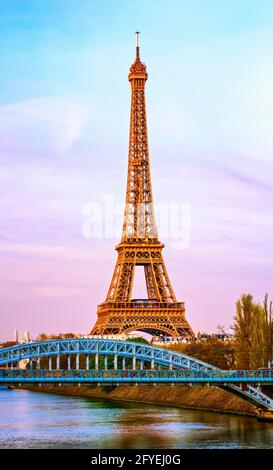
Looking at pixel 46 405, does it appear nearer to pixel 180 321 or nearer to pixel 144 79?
pixel 180 321

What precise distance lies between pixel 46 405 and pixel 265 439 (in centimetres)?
3090

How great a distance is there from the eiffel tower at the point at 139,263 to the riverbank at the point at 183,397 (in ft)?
19.0

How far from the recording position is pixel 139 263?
90.4 m

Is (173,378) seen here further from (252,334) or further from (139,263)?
(139,263)

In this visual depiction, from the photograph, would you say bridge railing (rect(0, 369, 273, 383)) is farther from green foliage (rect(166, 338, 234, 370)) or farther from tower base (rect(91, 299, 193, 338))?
tower base (rect(91, 299, 193, 338))

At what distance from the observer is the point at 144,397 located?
75438mm

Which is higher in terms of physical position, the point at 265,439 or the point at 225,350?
the point at 225,350

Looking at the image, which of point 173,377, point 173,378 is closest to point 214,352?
point 173,377

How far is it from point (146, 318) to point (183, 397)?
19.5 meters

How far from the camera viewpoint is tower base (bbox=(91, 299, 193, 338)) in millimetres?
86688

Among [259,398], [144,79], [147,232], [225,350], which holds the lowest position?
[259,398]

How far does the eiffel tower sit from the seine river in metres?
22.8
